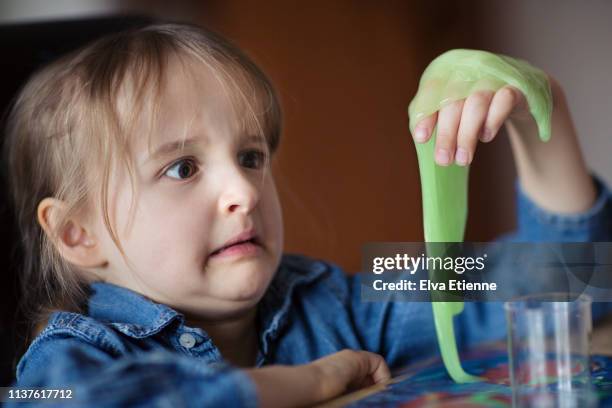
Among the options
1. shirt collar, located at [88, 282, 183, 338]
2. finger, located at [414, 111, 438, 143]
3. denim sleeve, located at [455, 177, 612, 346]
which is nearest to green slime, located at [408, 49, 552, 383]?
finger, located at [414, 111, 438, 143]

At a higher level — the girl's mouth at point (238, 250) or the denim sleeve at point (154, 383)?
the girl's mouth at point (238, 250)

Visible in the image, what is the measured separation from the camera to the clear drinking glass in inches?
19.3

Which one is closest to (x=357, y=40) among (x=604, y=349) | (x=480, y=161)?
(x=480, y=161)

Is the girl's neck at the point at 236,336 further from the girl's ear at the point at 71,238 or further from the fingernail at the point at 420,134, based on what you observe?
the fingernail at the point at 420,134

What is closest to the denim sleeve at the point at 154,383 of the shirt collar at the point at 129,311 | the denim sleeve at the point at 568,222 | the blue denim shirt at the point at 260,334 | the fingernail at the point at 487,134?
the blue denim shirt at the point at 260,334

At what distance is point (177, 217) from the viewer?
60cm

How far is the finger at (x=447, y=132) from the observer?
552 millimetres

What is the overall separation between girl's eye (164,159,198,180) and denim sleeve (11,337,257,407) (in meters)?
0.21

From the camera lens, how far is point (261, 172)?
0.65 metres

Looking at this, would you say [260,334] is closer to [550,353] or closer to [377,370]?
[377,370]

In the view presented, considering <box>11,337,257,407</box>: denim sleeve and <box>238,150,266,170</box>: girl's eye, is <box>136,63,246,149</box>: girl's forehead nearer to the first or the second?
<box>238,150,266,170</box>: girl's eye

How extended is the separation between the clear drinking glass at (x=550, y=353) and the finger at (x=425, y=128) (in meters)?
0.14

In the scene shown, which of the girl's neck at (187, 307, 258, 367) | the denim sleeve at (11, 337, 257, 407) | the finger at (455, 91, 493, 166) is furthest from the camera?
the girl's neck at (187, 307, 258, 367)

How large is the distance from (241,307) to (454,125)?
0.24m
